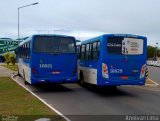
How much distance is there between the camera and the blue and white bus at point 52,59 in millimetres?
18719

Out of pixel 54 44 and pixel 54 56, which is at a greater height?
pixel 54 44

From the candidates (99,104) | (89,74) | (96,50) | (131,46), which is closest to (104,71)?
(96,50)

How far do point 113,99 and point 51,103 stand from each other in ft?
9.87

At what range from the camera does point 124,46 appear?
17.4m

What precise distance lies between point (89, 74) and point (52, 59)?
6.80 ft

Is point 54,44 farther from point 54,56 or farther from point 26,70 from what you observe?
point 26,70

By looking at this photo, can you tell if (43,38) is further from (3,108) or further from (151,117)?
(151,117)

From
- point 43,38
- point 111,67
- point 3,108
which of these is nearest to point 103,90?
point 111,67

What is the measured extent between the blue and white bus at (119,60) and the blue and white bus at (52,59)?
151 cm

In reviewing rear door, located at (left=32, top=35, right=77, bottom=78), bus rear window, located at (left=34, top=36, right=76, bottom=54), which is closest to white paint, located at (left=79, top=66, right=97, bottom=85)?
rear door, located at (left=32, top=35, right=77, bottom=78)

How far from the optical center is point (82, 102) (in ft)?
49.1

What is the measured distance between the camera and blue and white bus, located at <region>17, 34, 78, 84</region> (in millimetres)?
18719

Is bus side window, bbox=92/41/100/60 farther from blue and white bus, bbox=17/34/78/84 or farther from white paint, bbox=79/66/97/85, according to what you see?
blue and white bus, bbox=17/34/78/84

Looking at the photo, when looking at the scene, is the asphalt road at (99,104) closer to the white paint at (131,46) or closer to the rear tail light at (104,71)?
the rear tail light at (104,71)
